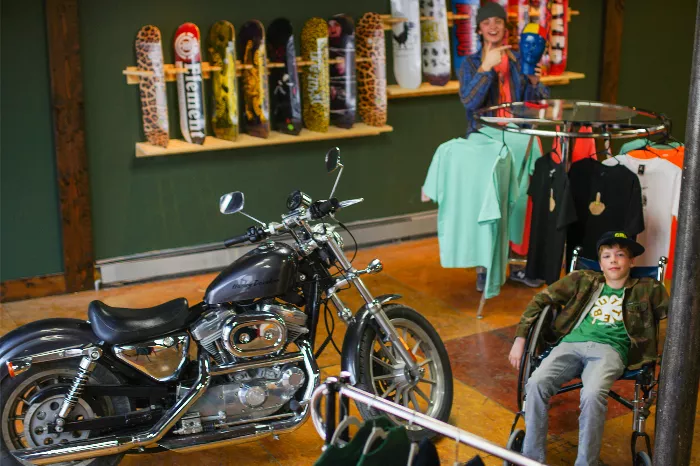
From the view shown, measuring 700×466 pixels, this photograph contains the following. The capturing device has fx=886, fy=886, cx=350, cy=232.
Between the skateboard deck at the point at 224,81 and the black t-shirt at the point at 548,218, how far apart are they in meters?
1.91

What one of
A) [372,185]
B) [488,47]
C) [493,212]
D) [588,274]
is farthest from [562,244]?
[372,185]

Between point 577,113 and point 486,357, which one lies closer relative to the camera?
point 486,357

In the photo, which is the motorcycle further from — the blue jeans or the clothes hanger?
the clothes hanger

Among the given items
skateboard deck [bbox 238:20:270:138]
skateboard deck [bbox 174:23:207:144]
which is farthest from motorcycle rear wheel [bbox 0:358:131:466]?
skateboard deck [bbox 238:20:270:138]

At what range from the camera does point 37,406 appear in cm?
301

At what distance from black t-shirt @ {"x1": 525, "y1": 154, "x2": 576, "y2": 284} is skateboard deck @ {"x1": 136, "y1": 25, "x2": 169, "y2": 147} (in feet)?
7.09

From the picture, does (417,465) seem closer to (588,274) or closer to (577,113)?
(588,274)

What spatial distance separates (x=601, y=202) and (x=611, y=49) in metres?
3.16

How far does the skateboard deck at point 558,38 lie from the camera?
254 inches

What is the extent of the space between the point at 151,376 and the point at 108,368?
152mm

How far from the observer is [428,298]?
5160mm

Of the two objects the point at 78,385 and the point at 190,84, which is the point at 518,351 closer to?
the point at 78,385

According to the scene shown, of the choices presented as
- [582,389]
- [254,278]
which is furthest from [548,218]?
[254,278]

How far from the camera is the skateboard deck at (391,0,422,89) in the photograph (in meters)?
5.80
